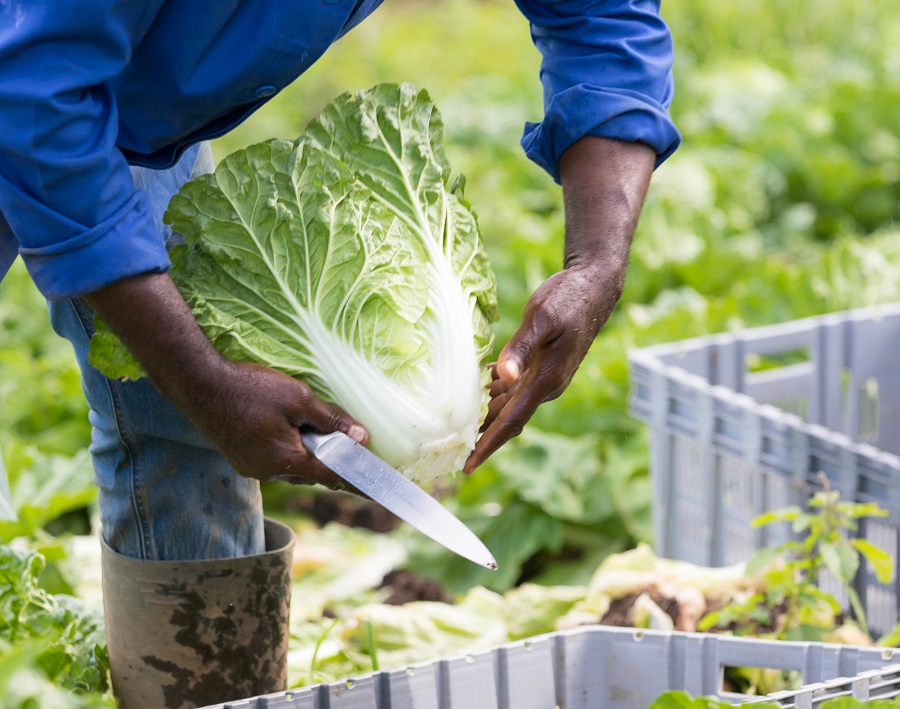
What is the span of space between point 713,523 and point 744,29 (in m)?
6.78

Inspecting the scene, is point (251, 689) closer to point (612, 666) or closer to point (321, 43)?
point (612, 666)

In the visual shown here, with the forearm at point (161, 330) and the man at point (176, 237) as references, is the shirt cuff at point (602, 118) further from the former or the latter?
the forearm at point (161, 330)

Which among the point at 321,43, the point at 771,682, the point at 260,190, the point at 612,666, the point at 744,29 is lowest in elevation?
the point at 771,682

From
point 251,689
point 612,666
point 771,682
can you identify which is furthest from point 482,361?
point 771,682

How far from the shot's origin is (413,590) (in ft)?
11.9

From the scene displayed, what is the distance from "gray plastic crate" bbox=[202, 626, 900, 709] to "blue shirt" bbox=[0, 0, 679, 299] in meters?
0.75

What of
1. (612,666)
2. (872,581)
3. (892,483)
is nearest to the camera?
(612,666)

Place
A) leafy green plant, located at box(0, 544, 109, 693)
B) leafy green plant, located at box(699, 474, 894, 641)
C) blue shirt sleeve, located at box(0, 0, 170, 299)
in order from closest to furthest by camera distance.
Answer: blue shirt sleeve, located at box(0, 0, 170, 299)
leafy green plant, located at box(0, 544, 109, 693)
leafy green plant, located at box(699, 474, 894, 641)

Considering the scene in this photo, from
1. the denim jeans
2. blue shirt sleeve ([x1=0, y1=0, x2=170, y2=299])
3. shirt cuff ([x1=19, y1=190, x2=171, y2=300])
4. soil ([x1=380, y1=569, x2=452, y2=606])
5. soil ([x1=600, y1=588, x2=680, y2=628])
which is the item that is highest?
blue shirt sleeve ([x1=0, y1=0, x2=170, y2=299])

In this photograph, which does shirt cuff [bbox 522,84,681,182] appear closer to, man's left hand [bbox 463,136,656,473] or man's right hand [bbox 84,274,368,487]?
man's left hand [bbox 463,136,656,473]

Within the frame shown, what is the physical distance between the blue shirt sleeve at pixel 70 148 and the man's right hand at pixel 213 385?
2.2 inches

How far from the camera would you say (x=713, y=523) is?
306 centimetres

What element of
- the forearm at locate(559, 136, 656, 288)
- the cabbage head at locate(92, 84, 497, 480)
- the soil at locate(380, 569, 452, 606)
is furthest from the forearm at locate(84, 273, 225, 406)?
the soil at locate(380, 569, 452, 606)

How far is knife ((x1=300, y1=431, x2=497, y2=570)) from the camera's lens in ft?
Result: 5.65
